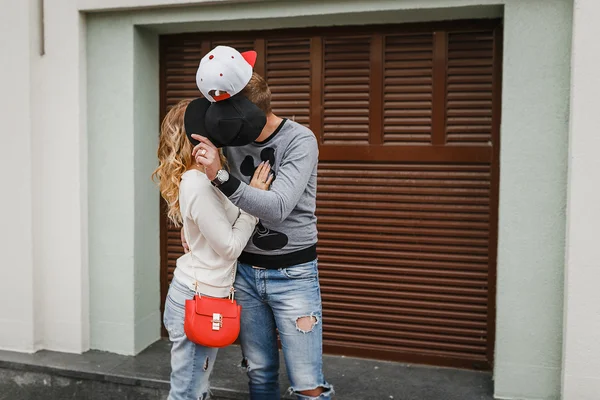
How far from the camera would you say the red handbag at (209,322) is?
2732 mm

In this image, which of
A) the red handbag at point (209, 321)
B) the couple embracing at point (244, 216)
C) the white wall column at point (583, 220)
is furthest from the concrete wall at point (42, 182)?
the white wall column at point (583, 220)

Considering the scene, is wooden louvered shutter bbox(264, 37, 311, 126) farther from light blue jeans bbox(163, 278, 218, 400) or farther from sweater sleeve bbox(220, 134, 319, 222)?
light blue jeans bbox(163, 278, 218, 400)

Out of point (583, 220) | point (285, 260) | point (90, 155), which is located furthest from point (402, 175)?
point (90, 155)

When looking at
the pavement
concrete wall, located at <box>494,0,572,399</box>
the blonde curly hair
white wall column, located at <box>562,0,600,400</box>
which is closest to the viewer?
the blonde curly hair

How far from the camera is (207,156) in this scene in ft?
8.50

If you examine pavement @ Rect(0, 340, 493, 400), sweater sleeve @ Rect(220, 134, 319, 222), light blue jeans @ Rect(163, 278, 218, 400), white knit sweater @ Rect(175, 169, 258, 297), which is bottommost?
pavement @ Rect(0, 340, 493, 400)

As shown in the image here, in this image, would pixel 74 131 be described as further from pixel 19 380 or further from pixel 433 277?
pixel 433 277

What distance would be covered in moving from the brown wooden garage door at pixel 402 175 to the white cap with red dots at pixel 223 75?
5.74 ft

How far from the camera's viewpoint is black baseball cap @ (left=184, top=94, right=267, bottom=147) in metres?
2.60

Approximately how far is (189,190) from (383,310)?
213cm

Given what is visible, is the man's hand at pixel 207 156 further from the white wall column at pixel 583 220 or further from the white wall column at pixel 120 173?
the white wall column at pixel 583 220

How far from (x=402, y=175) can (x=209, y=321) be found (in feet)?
6.45

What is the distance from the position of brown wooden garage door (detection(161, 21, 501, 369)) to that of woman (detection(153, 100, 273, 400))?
161 centimetres

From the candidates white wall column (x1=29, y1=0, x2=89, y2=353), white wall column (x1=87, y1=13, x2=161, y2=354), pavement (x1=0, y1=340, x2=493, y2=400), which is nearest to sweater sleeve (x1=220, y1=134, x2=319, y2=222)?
pavement (x1=0, y1=340, x2=493, y2=400)
